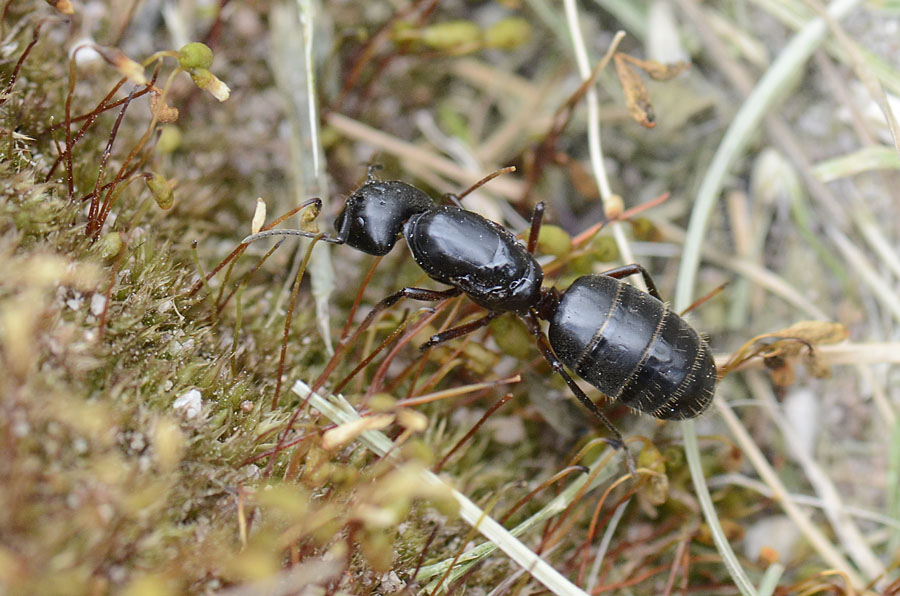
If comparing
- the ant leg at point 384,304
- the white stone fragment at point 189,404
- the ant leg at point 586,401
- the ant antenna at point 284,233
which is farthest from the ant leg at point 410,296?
the white stone fragment at point 189,404

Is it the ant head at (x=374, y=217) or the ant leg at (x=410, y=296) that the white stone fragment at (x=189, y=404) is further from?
the ant head at (x=374, y=217)

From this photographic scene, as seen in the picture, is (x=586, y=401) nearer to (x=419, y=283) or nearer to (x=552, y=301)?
(x=552, y=301)

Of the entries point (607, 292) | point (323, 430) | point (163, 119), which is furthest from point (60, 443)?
point (607, 292)

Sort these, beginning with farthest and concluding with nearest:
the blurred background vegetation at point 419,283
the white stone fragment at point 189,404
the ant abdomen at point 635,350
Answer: the ant abdomen at point 635,350 < the white stone fragment at point 189,404 < the blurred background vegetation at point 419,283

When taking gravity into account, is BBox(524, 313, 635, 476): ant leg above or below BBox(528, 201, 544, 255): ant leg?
below

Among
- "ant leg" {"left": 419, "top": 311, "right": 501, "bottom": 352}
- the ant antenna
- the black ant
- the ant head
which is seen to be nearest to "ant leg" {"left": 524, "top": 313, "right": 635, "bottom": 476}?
the black ant

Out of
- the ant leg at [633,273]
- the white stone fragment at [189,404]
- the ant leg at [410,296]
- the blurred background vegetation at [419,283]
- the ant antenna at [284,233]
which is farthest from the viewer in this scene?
the ant leg at [633,273]

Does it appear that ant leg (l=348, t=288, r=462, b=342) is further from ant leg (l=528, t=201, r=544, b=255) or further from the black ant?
ant leg (l=528, t=201, r=544, b=255)
